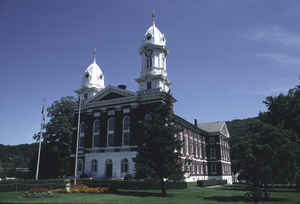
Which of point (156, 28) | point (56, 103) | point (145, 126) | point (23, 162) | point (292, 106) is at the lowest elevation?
point (23, 162)

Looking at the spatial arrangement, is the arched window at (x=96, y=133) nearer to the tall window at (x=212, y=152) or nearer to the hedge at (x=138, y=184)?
the hedge at (x=138, y=184)

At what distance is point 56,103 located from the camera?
5872 cm

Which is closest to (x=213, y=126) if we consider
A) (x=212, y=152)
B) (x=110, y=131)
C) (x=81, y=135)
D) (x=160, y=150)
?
(x=212, y=152)

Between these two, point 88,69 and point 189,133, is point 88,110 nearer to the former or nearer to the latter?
point 88,69

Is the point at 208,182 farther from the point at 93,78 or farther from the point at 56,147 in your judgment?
the point at 93,78

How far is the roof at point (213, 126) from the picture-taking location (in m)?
68.0

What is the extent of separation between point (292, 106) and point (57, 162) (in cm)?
4521

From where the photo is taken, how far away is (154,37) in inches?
1873

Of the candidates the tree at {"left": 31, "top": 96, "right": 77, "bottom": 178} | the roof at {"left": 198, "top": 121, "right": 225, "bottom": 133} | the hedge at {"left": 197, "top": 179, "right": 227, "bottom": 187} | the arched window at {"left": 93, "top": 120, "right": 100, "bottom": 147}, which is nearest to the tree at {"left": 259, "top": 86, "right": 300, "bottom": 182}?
the hedge at {"left": 197, "top": 179, "right": 227, "bottom": 187}

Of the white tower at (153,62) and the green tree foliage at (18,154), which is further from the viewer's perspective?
the green tree foliage at (18,154)

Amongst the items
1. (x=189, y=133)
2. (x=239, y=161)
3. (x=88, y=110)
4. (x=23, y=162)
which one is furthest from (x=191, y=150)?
→ (x=23, y=162)

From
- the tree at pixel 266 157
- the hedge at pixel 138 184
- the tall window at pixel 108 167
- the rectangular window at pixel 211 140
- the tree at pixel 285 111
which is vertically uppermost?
the tree at pixel 285 111

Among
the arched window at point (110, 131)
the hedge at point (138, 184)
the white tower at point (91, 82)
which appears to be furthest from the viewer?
the white tower at point (91, 82)

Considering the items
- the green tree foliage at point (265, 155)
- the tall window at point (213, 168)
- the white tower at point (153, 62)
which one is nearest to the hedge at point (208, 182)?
the tall window at point (213, 168)
